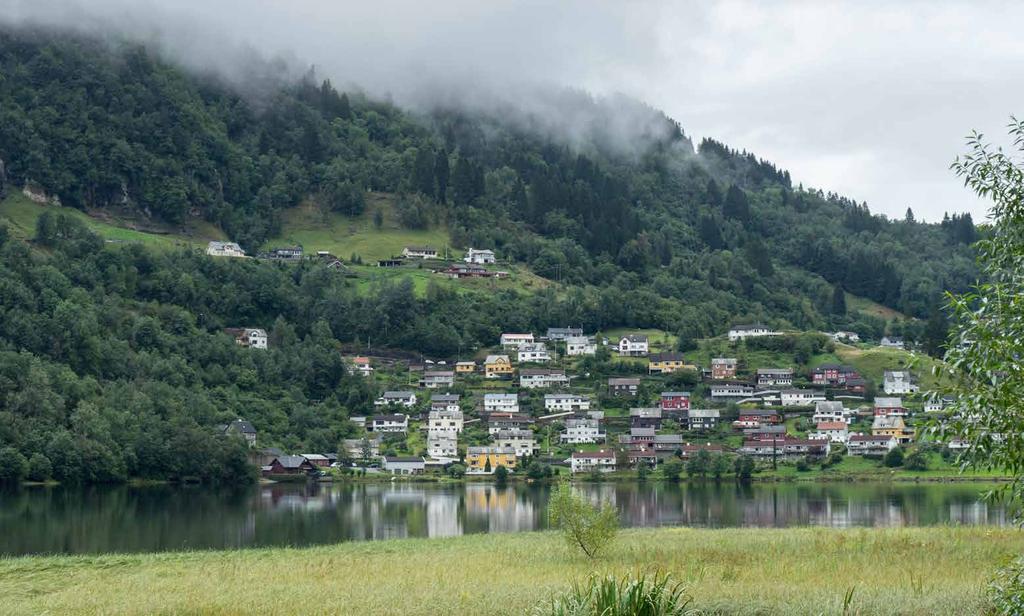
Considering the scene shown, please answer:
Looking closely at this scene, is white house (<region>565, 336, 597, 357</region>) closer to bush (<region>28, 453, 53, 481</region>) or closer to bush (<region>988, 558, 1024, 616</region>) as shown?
bush (<region>28, 453, 53, 481</region>)

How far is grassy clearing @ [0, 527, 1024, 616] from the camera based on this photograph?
62.6 ft

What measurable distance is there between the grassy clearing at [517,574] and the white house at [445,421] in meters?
64.7

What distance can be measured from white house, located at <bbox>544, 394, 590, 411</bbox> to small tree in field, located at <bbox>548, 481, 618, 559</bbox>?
80286 millimetres

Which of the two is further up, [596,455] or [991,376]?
[991,376]

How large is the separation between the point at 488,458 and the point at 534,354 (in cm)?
3032

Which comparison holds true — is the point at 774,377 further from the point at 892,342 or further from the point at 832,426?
the point at 892,342

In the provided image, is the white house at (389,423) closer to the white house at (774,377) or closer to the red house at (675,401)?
the red house at (675,401)

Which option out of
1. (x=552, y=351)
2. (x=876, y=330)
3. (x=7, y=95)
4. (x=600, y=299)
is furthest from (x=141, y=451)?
(x=876, y=330)

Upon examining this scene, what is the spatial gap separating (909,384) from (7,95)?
418 feet

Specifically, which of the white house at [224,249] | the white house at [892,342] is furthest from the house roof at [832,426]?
the white house at [224,249]

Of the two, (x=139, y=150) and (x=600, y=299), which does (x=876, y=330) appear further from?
(x=139, y=150)

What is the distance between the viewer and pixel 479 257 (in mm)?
154375

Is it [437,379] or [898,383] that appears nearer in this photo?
[898,383]

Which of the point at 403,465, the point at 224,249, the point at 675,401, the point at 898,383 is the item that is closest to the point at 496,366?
the point at 675,401
